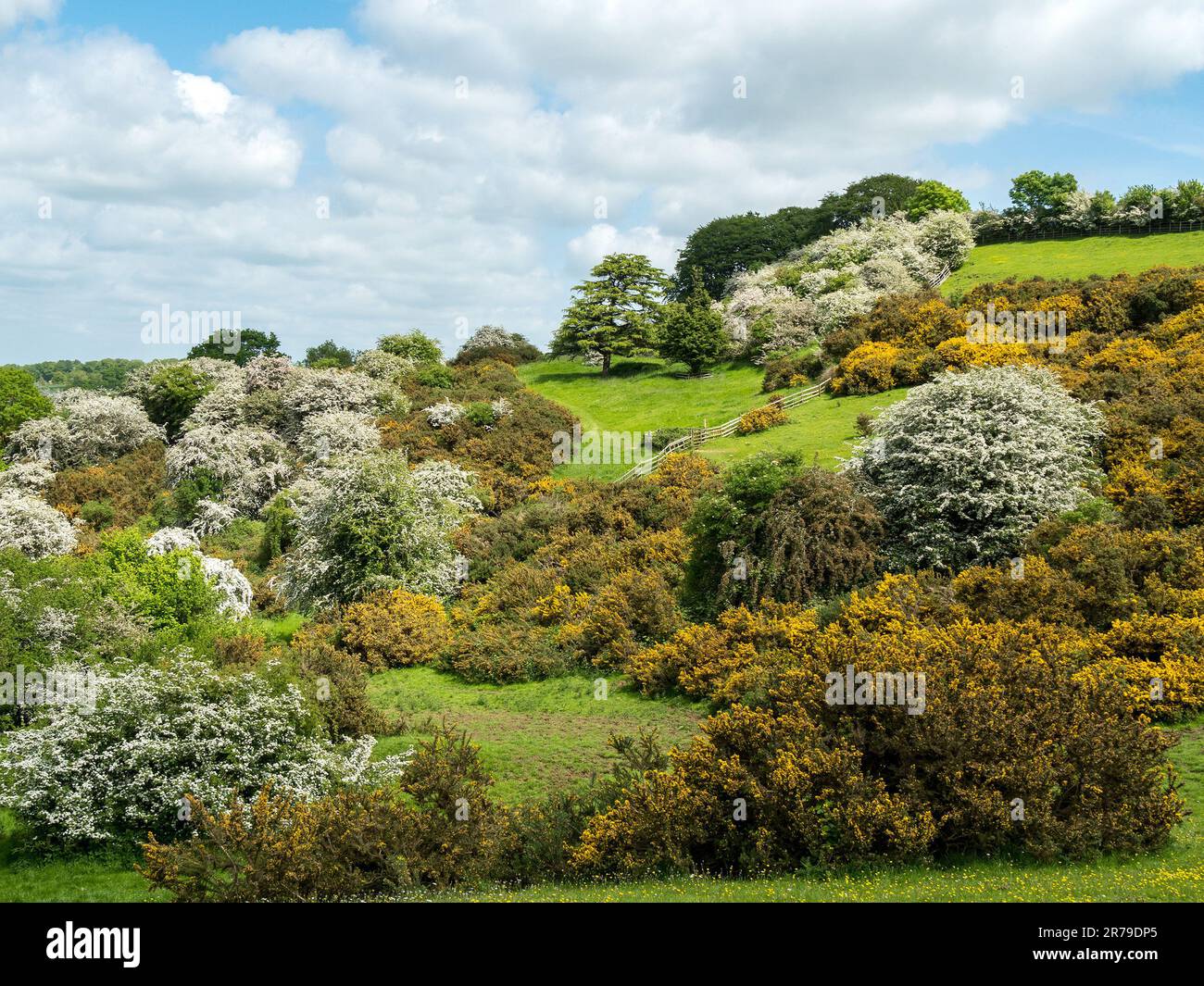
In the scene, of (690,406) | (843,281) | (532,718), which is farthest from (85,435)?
(843,281)

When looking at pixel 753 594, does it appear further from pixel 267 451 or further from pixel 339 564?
pixel 267 451

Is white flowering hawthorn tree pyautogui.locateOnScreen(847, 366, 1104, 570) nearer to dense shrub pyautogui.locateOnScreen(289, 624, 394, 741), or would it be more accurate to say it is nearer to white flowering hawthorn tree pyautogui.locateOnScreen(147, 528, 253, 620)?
dense shrub pyautogui.locateOnScreen(289, 624, 394, 741)

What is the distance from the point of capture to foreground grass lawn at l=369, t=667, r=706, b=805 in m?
17.5

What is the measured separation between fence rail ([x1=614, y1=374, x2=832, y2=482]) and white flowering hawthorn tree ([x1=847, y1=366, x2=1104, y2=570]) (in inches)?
522

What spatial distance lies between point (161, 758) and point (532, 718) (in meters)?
8.55

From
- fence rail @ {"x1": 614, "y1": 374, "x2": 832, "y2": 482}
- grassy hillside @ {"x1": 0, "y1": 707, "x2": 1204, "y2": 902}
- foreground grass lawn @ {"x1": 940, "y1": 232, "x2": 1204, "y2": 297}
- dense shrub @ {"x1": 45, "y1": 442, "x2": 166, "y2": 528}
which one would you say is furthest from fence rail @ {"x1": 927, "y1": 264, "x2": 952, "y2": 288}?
dense shrub @ {"x1": 45, "y1": 442, "x2": 166, "y2": 528}

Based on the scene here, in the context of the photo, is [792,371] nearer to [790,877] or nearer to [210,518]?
[210,518]

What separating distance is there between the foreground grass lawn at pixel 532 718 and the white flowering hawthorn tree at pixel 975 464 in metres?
8.42

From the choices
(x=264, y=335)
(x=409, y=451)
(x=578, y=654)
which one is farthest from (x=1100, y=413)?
(x=264, y=335)

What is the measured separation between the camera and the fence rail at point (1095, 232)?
196 feet

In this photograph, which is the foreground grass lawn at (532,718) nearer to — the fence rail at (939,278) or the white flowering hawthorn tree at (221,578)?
the white flowering hawthorn tree at (221,578)

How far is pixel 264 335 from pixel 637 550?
72610 mm

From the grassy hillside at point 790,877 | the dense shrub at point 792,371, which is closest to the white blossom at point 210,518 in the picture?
the dense shrub at point 792,371

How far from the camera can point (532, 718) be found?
21734 millimetres
